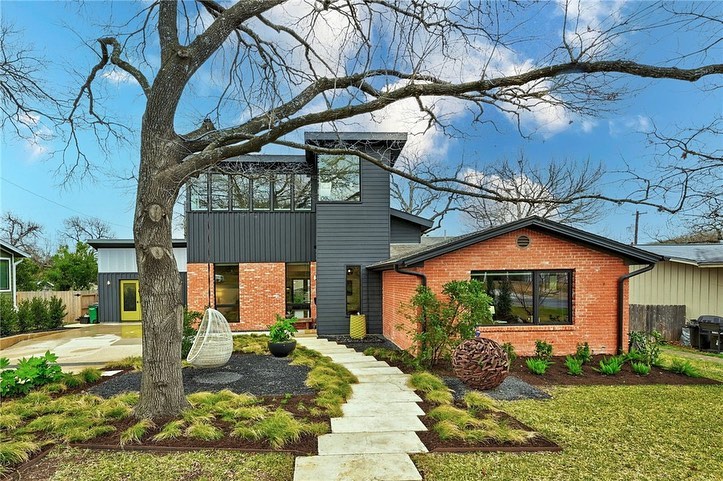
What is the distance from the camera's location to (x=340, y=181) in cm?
1170

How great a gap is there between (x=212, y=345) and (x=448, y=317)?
4.26 metres

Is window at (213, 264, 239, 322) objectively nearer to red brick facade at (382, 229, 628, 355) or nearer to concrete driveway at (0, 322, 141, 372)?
concrete driveway at (0, 322, 141, 372)

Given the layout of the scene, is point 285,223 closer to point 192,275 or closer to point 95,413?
point 192,275

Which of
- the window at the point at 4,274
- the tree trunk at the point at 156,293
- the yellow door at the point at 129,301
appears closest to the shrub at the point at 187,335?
the tree trunk at the point at 156,293

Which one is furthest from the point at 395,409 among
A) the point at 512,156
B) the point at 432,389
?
the point at 512,156

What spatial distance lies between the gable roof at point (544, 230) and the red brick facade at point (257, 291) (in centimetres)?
576

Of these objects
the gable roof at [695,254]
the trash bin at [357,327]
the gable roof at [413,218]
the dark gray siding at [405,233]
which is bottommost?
the trash bin at [357,327]

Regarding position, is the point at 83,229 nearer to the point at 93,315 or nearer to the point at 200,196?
the point at 93,315

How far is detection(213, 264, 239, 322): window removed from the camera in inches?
499

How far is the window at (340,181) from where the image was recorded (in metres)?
11.7

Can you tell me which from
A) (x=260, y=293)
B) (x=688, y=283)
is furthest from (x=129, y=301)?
(x=688, y=283)

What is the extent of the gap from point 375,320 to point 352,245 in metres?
2.36

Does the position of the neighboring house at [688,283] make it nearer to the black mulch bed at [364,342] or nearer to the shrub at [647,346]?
the shrub at [647,346]

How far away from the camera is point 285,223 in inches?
498
